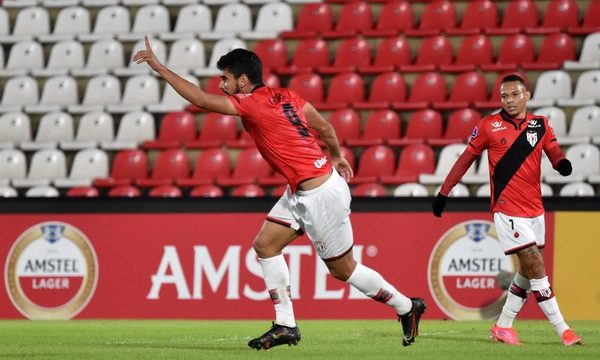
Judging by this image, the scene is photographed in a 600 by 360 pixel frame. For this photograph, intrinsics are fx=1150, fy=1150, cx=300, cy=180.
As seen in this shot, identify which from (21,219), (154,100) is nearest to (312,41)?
(154,100)

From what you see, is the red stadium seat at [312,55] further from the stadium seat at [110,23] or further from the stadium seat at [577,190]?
the stadium seat at [577,190]

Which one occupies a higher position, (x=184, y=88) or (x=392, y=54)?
(x=392, y=54)

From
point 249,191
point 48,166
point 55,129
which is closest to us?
point 249,191

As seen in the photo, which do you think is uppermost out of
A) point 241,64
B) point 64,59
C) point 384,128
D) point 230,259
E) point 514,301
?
point 64,59

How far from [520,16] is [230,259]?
641cm

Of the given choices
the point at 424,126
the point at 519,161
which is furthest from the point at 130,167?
the point at 519,161

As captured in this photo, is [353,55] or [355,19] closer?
[353,55]

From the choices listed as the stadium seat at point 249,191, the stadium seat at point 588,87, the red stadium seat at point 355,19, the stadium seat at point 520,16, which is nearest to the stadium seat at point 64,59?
the red stadium seat at point 355,19

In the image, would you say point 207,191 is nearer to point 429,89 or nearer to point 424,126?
point 424,126

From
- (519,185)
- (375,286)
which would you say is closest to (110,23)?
(519,185)

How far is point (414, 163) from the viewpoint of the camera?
545 inches

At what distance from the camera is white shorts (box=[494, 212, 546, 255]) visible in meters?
8.38

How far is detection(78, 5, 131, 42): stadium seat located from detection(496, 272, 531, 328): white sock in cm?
1028

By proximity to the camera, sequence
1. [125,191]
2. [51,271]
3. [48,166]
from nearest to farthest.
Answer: [51,271]
[125,191]
[48,166]
